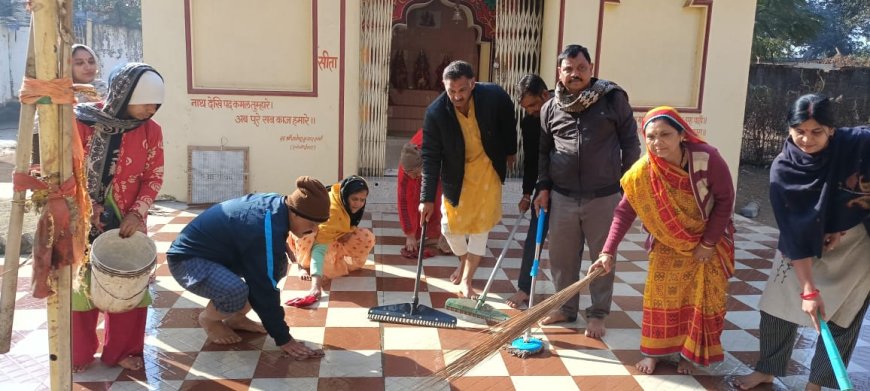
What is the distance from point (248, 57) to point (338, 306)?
12.2ft

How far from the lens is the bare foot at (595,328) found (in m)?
3.42

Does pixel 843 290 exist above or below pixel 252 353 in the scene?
above

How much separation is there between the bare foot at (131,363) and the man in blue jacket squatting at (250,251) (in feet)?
1.32

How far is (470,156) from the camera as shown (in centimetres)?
384

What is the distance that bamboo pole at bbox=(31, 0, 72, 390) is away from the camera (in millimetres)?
1744

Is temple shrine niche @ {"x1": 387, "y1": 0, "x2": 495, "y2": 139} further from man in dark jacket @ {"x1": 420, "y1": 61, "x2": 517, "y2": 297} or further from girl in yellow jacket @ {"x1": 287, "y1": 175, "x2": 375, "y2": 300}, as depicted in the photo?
man in dark jacket @ {"x1": 420, "y1": 61, "x2": 517, "y2": 297}

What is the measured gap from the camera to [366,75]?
6.75 meters

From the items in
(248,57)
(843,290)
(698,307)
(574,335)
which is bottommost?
(574,335)

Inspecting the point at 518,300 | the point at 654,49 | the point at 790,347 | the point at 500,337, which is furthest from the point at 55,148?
the point at 654,49

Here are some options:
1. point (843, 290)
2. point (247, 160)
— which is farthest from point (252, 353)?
point (247, 160)

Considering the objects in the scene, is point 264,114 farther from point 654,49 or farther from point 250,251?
point 654,49

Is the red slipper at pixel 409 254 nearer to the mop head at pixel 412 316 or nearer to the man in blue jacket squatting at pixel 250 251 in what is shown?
the mop head at pixel 412 316

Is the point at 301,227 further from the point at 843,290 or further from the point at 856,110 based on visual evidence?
the point at 856,110

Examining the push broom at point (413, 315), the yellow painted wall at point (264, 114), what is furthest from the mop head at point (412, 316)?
the yellow painted wall at point (264, 114)
